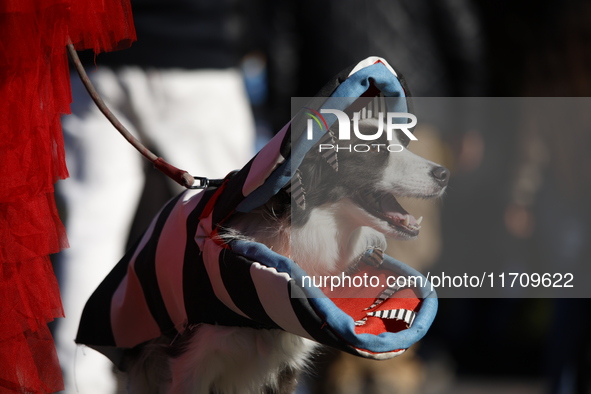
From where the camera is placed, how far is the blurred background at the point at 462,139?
2852 millimetres

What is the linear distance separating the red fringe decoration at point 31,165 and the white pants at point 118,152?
24.9 inches

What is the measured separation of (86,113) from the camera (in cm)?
256

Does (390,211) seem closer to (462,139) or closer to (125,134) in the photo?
(125,134)

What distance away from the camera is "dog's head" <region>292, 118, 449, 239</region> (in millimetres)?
1638

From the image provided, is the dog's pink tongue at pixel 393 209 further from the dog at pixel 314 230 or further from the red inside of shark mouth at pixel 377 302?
the red inside of shark mouth at pixel 377 302

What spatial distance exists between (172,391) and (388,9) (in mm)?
2653

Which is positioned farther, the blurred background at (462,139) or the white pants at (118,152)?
the blurred background at (462,139)

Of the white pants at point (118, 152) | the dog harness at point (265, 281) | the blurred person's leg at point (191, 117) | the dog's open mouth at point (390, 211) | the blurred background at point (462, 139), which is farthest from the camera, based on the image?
the blurred background at point (462, 139)

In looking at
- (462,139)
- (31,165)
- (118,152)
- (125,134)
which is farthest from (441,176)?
(462,139)

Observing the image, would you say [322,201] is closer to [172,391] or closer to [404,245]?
[172,391]

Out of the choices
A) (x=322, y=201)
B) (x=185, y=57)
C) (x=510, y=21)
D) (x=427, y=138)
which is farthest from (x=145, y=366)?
(x=510, y=21)

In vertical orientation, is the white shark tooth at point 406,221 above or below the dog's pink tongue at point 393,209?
Result: below

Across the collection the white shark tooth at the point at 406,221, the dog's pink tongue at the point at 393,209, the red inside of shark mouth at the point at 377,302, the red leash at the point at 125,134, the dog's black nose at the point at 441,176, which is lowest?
the red inside of shark mouth at the point at 377,302

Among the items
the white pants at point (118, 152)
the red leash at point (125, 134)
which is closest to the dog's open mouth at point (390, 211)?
the red leash at point (125, 134)
